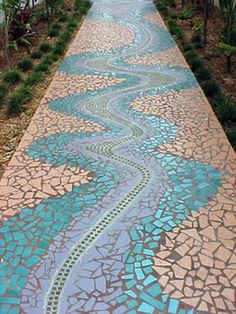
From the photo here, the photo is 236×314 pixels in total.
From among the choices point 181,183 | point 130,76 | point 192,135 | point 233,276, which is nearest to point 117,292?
point 233,276

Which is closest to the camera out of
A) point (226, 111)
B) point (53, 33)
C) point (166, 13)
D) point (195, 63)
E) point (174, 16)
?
point (226, 111)

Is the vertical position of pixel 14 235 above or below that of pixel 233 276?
below

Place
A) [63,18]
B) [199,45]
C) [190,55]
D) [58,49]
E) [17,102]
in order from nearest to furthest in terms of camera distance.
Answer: [17,102] → [190,55] → [199,45] → [58,49] → [63,18]

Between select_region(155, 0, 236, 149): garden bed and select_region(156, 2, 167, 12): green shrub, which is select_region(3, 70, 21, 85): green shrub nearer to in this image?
select_region(155, 0, 236, 149): garden bed

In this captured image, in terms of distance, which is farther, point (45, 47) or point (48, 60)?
point (45, 47)

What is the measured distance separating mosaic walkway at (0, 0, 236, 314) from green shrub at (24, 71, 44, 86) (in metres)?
0.27

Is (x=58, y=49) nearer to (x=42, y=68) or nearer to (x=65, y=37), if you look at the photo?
(x=65, y=37)

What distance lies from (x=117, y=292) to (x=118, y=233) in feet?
1.56

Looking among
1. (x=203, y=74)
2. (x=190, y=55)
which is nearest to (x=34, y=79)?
(x=203, y=74)

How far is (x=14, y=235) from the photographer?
2.53 metres

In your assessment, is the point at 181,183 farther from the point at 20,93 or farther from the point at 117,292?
the point at 20,93

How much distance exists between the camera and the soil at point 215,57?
4766 mm

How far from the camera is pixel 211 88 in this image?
4551 millimetres

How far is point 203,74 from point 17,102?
234cm
